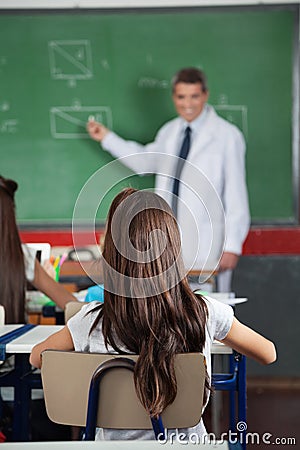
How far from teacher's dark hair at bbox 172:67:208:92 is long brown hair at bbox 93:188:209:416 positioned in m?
3.09

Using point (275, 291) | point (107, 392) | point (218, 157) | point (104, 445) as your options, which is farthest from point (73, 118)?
point (104, 445)

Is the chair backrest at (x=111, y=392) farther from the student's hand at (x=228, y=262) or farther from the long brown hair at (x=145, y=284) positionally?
the student's hand at (x=228, y=262)

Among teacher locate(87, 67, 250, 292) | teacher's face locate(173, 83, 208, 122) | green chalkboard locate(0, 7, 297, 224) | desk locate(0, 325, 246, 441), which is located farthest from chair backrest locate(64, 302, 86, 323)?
teacher's face locate(173, 83, 208, 122)

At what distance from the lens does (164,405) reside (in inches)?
76.8

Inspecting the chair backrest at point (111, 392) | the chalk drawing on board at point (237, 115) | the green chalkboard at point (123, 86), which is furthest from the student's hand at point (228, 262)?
the chair backrest at point (111, 392)

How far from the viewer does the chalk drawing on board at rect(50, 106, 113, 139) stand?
16.7ft

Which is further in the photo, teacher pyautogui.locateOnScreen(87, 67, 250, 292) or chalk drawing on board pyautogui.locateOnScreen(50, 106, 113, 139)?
chalk drawing on board pyautogui.locateOnScreen(50, 106, 113, 139)

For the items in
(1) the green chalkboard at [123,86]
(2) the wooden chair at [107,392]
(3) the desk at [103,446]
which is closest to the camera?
(3) the desk at [103,446]

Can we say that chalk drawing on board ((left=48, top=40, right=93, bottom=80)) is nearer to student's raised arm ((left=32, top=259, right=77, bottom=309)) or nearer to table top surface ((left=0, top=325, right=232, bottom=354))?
student's raised arm ((left=32, top=259, right=77, bottom=309))

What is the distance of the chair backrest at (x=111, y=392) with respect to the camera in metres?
1.94

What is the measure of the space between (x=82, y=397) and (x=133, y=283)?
282 mm

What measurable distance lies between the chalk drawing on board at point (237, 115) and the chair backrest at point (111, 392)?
10.6 ft

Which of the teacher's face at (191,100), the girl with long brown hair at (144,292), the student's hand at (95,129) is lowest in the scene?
the girl with long brown hair at (144,292)

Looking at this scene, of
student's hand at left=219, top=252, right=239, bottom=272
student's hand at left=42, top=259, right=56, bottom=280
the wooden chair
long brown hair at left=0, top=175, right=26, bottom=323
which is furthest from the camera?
student's hand at left=219, top=252, right=239, bottom=272
